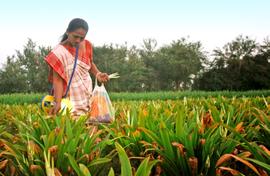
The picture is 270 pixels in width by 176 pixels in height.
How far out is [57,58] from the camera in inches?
142

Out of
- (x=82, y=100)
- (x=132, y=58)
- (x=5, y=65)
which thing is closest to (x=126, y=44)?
(x=132, y=58)

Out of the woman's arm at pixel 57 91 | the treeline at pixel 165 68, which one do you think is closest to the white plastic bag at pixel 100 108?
the woman's arm at pixel 57 91

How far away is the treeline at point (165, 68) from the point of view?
44938mm

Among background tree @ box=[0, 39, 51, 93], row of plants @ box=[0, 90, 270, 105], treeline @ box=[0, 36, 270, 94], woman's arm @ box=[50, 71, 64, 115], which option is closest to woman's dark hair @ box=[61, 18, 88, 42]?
woman's arm @ box=[50, 71, 64, 115]

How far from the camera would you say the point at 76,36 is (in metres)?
3.52

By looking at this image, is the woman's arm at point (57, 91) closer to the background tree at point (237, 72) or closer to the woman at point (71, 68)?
the woman at point (71, 68)

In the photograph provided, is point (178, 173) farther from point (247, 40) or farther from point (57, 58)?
point (247, 40)

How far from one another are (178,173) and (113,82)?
165ft

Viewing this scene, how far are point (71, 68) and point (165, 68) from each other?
58.1m

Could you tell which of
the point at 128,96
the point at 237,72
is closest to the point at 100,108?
the point at 128,96

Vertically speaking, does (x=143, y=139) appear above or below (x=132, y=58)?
below

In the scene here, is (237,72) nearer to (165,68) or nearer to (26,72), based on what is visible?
(165,68)

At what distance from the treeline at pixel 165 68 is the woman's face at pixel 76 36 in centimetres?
3813

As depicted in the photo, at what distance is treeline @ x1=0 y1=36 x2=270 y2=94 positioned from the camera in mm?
44938
